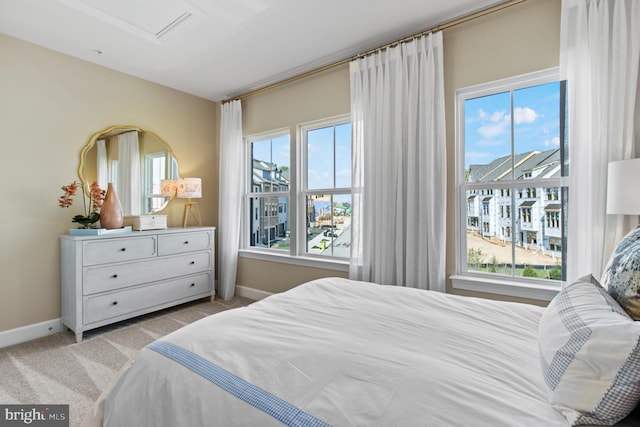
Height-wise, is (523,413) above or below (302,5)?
below

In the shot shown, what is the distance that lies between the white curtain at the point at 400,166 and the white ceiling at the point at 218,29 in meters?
0.24

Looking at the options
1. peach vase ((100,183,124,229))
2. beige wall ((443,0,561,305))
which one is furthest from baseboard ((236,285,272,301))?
beige wall ((443,0,561,305))

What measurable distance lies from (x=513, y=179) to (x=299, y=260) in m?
2.19

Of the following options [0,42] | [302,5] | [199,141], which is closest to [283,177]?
[199,141]

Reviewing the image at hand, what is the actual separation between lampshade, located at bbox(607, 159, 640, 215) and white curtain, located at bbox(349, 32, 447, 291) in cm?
100

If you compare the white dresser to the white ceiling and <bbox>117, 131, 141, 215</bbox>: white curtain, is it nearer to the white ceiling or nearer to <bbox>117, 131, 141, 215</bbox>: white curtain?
<bbox>117, 131, 141, 215</bbox>: white curtain

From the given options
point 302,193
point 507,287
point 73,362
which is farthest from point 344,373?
point 302,193

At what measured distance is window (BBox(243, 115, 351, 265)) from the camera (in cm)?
327

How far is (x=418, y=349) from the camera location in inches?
41.9

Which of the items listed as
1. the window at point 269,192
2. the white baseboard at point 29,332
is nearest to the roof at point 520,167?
the window at point 269,192

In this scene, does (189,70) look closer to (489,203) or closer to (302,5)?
(302,5)

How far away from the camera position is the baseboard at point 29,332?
2588 mm

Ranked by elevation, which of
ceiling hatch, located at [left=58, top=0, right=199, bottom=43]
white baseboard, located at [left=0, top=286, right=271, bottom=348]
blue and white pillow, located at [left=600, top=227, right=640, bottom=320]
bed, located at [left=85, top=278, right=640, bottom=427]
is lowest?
white baseboard, located at [left=0, top=286, right=271, bottom=348]

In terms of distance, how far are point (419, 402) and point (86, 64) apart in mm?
3977
